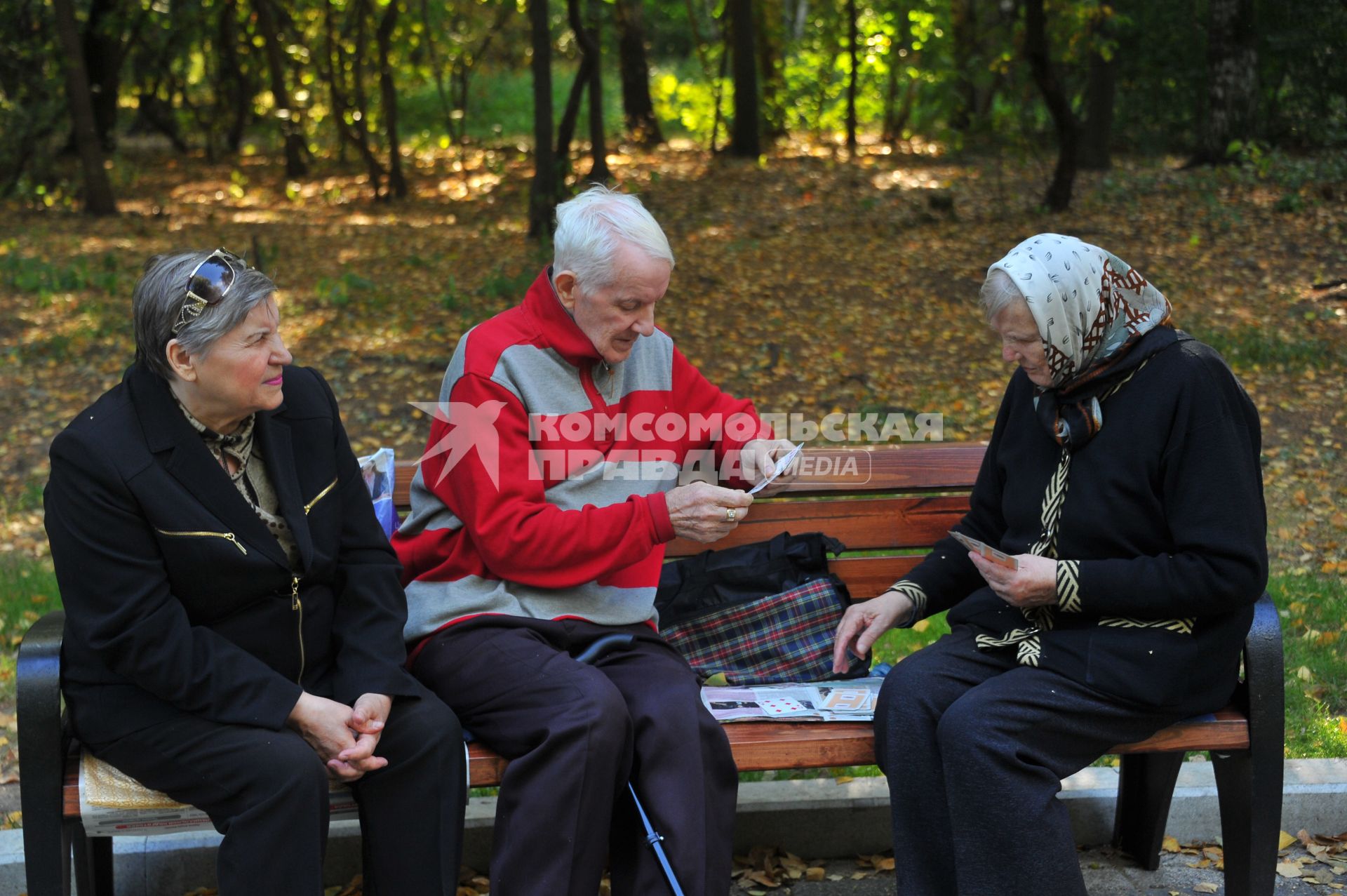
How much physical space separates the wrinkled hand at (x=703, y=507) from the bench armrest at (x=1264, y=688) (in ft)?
3.88

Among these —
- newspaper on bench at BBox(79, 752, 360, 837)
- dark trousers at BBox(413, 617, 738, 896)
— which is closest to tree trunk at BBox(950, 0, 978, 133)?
dark trousers at BBox(413, 617, 738, 896)

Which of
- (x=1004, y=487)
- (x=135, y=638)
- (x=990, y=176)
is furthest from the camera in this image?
(x=990, y=176)

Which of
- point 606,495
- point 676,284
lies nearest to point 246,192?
point 676,284

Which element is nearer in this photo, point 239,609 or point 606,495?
point 239,609

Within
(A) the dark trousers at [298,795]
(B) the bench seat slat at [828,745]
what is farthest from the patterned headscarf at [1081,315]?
(A) the dark trousers at [298,795]

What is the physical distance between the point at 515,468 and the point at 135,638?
2.97 feet

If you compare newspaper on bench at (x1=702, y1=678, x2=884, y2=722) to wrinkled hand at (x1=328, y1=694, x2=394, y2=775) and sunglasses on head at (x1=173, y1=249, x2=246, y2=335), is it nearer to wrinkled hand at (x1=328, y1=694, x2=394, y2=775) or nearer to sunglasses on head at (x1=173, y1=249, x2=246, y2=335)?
wrinkled hand at (x1=328, y1=694, x2=394, y2=775)

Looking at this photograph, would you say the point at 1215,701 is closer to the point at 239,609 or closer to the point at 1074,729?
the point at 1074,729

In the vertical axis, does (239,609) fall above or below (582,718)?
above

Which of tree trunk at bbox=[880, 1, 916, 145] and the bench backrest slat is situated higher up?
tree trunk at bbox=[880, 1, 916, 145]

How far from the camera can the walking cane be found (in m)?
2.72

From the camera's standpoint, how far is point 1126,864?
357 centimetres

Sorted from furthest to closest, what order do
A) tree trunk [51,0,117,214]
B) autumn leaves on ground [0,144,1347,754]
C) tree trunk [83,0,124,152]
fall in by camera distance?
tree trunk [83,0,124,152], tree trunk [51,0,117,214], autumn leaves on ground [0,144,1347,754]

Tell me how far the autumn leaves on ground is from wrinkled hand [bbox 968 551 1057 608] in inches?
77.8
